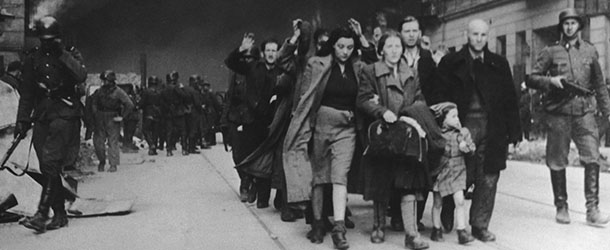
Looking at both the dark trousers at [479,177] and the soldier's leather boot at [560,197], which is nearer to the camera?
the dark trousers at [479,177]

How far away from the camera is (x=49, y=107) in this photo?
6.93 m

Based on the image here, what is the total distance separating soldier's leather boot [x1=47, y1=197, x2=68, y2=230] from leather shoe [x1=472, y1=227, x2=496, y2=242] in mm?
3992

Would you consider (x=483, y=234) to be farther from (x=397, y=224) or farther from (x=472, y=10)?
(x=472, y=10)

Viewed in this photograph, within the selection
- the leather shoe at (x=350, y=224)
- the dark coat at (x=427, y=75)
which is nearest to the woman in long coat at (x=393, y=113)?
the dark coat at (x=427, y=75)

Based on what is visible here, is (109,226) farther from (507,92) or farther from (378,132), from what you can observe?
(507,92)

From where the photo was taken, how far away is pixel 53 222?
6938mm

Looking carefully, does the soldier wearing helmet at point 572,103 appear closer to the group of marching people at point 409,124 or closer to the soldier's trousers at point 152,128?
the group of marching people at point 409,124

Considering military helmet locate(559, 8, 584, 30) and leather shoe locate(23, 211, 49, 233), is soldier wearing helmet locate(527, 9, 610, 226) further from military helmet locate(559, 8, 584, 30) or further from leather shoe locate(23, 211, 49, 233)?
leather shoe locate(23, 211, 49, 233)

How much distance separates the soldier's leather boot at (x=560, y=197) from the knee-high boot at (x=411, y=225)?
6.00ft

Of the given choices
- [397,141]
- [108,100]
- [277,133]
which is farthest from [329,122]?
[108,100]

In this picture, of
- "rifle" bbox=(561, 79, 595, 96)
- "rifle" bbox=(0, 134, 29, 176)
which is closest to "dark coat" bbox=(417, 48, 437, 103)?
"rifle" bbox=(561, 79, 595, 96)

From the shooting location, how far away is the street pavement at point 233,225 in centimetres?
604

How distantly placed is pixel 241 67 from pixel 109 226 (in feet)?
9.16

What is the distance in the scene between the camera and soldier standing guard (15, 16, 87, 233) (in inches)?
271
